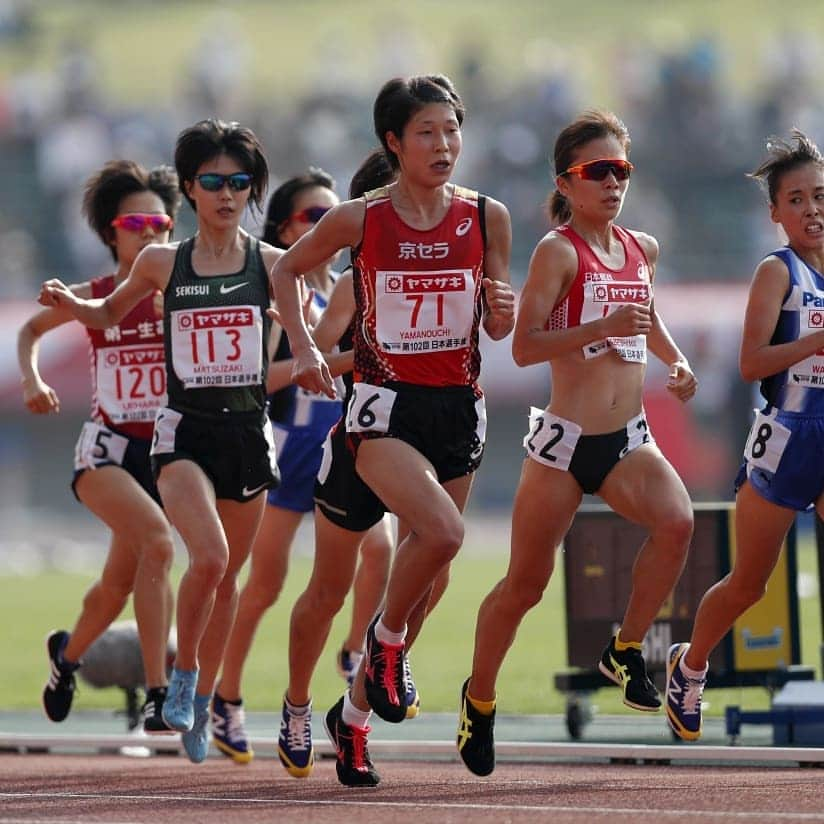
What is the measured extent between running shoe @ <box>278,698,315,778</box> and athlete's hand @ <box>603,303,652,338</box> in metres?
2.10

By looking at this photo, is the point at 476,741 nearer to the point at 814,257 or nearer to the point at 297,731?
the point at 297,731

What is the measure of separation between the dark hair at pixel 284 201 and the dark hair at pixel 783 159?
2251 millimetres

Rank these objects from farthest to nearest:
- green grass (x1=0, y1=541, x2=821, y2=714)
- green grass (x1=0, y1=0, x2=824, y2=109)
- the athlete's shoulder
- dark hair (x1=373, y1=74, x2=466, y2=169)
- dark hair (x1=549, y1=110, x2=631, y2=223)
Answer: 1. green grass (x1=0, y1=0, x2=824, y2=109)
2. green grass (x1=0, y1=541, x2=821, y2=714)
3. the athlete's shoulder
4. dark hair (x1=549, y1=110, x2=631, y2=223)
5. dark hair (x1=373, y1=74, x2=466, y2=169)

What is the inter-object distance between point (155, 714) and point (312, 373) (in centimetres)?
191

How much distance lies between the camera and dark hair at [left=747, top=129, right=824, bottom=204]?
7.12m

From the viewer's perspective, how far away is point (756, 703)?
10797 millimetres

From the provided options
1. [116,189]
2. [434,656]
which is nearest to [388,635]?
[116,189]

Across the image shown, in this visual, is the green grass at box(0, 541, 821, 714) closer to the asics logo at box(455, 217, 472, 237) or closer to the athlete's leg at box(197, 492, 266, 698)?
the athlete's leg at box(197, 492, 266, 698)

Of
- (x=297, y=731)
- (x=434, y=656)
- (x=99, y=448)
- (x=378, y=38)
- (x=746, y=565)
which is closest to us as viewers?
(x=746, y=565)

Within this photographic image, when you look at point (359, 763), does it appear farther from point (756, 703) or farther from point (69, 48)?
point (69, 48)

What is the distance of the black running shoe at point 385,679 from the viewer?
6.45 m

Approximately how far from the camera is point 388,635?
21.5 feet

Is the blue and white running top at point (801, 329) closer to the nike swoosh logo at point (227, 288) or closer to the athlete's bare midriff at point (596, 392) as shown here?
the athlete's bare midriff at point (596, 392)

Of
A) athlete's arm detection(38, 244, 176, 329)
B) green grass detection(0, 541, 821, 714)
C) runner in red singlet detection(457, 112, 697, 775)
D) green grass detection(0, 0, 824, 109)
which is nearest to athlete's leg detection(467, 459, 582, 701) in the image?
runner in red singlet detection(457, 112, 697, 775)
